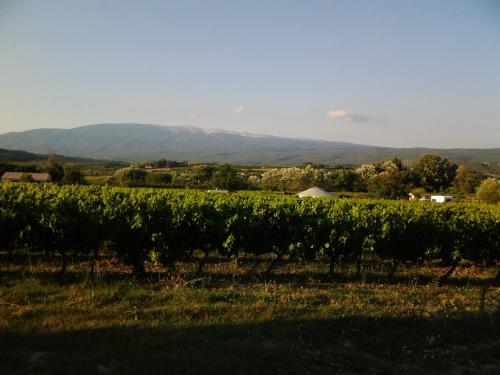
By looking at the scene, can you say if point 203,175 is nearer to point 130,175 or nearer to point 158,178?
point 158,178

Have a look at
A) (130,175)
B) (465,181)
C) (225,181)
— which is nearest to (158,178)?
(130,175)

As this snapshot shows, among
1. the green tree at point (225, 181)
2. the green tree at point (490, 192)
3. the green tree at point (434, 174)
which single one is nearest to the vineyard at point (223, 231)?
the green tree at point (490, 192)

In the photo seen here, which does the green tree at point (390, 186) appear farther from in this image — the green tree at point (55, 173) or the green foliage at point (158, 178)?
the green tree at point (55, 173)

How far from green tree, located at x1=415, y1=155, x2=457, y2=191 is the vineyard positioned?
64.9 meters

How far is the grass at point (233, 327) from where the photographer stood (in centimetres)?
487

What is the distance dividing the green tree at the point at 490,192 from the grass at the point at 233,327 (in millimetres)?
46182

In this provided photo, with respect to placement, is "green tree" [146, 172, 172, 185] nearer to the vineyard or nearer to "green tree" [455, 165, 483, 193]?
"green tree" [455, 165, 483, 193]

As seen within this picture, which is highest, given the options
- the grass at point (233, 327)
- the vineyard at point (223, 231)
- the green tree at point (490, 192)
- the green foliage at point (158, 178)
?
the vineyard at point (223, 231)

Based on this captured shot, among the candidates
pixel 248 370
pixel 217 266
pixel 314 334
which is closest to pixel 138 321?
pixel 248 370

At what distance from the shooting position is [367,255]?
600 inches

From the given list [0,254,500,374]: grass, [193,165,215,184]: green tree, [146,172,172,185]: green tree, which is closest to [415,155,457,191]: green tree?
[193,165,215,184]: green tree

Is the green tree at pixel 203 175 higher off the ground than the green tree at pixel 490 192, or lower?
higher

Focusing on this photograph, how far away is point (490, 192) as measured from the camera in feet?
165

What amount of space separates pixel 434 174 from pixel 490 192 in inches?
987
